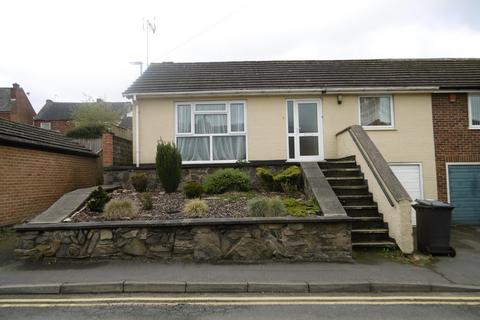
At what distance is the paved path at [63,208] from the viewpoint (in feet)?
23.0

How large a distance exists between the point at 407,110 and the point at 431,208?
5909 mm

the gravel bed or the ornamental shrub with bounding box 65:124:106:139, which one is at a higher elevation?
the ornamental shrub with bounding box 65:124:106:139

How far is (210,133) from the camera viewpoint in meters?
12.0

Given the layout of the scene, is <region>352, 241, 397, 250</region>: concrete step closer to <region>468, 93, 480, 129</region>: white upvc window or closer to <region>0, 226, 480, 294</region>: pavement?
<region>0, 226, 480, 294</region>: pavement

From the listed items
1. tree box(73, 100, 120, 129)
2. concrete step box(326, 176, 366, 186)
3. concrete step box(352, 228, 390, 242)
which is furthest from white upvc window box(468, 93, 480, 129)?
tree box(73, 100, 120, 129)

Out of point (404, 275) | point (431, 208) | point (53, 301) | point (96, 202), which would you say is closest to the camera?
point (53, 301)

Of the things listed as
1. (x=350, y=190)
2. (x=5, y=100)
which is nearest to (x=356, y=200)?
(x=350, y=190)

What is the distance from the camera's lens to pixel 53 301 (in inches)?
193

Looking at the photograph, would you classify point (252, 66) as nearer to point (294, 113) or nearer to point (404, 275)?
point (294, 113)

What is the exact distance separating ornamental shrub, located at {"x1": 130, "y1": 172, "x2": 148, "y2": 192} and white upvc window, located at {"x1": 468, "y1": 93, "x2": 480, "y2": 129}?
36.4 ft

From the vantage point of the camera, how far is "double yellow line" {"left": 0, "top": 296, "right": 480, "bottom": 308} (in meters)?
4.80

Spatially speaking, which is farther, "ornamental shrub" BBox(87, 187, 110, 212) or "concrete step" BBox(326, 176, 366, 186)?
"concrete step" BBox(326, 176, 366, 186)

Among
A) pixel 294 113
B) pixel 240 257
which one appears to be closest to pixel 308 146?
pixel 294 113

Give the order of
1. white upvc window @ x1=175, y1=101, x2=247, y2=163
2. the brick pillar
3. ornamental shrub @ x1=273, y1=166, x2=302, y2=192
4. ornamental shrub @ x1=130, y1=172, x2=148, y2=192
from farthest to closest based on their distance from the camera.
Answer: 1. white upvc window @ x1=175, y1=101, x2=247, y2=163
2. the brick pillar
3. ornamental shrub @ x1=130, y1=172, x2=148, y2=192
4. ornamental shrub @ x1=273, y1=166, x2=302, y2=192
